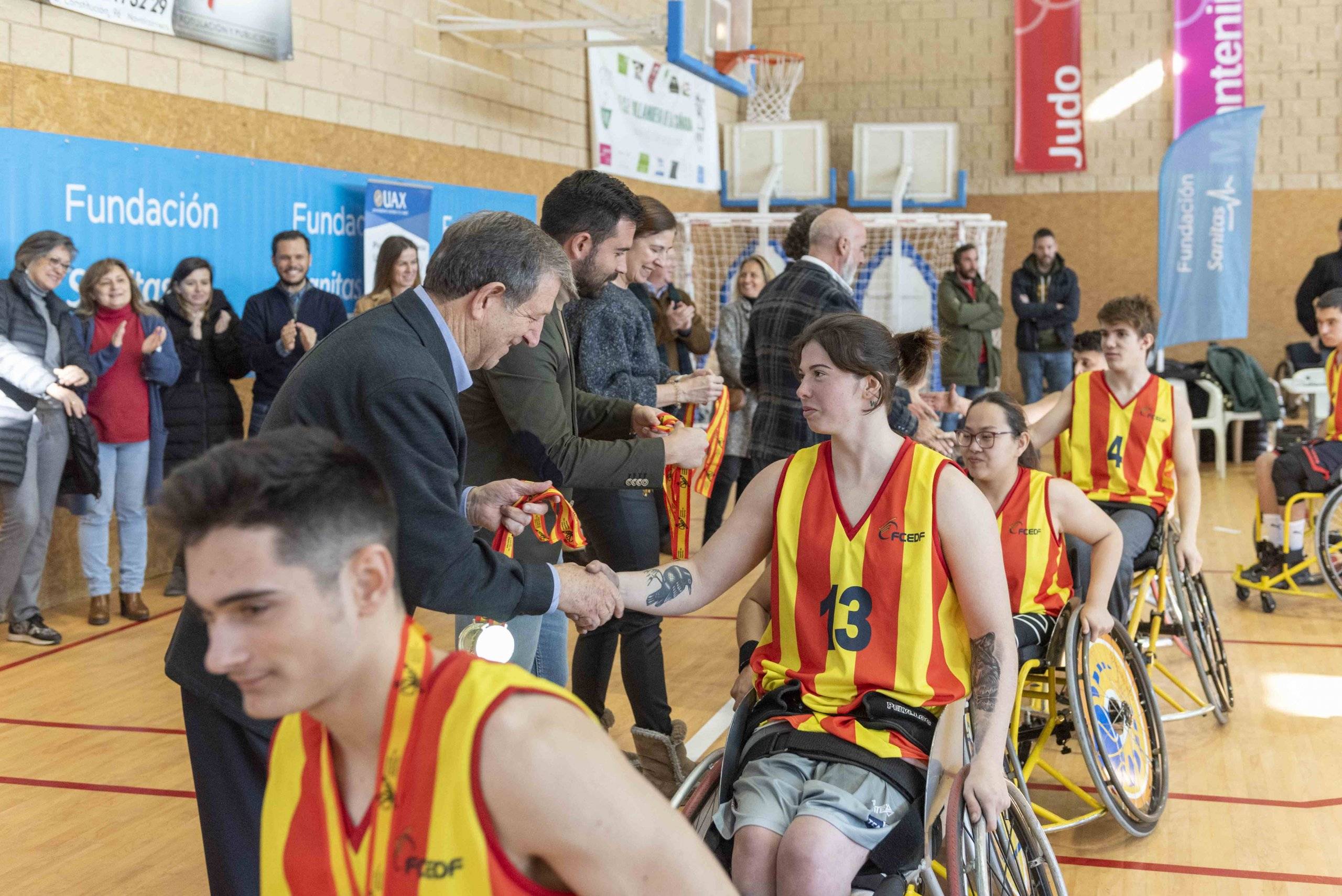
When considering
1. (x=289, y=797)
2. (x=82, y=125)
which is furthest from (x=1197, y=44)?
(x=289, y=797)

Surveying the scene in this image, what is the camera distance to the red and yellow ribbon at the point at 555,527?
7.65 ft

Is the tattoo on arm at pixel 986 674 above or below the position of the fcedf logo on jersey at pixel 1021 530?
below

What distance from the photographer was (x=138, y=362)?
5367 mm

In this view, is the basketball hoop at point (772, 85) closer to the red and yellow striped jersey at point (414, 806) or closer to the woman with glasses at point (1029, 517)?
the woman with glasses at point (1029, 517)

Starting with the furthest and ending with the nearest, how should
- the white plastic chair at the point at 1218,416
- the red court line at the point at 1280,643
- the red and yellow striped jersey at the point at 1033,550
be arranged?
the white plastic chair at the point at 1218,416
the red court line at the point at 1280,643
the red and yellow striped jersey at the point at 1033,550

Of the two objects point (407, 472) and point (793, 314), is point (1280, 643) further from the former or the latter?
point (407, 472)

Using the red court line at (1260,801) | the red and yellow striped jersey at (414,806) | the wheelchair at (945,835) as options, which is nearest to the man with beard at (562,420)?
the wheelchair at (945,835)

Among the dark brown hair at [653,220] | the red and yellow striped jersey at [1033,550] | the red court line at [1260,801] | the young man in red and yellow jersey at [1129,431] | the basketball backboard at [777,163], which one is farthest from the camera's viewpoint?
the basketball backboard at [777,163]

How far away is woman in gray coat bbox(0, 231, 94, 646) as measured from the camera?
479cm

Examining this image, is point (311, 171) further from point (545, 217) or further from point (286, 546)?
point (286, 546)

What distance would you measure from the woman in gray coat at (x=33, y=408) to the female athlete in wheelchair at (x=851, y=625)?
3.51m

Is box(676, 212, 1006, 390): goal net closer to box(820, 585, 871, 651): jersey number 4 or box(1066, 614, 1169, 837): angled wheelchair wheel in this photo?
box(1066, 614, 1169, 837): angled wheelchair wheel

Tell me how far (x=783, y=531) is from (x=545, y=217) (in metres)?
1.14

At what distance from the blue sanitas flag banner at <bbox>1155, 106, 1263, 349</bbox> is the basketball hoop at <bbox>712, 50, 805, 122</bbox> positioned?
4.38 m
